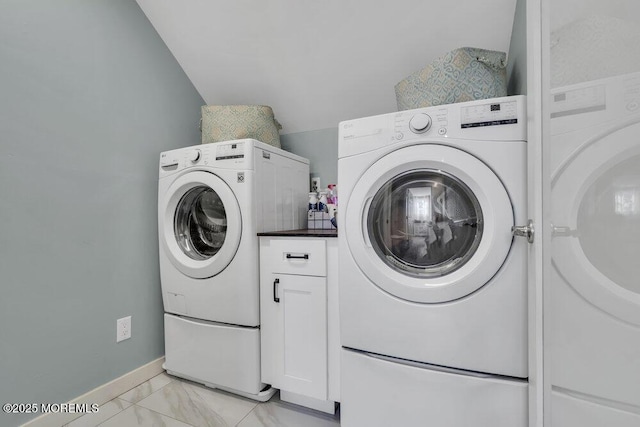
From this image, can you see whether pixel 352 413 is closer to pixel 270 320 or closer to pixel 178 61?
pixel 270 320

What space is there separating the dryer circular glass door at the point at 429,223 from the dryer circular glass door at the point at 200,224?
637 mm

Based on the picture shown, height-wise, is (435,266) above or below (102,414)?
above

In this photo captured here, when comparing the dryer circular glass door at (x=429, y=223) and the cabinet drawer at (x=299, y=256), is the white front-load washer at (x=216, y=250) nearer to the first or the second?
the cabinet drawer at (x=299, y=256)

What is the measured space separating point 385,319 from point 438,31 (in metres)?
1.43

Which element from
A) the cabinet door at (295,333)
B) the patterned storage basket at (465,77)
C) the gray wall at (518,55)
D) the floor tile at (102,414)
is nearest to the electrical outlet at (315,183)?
the cabinet door at (295,333)

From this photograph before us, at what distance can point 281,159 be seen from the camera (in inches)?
62.0

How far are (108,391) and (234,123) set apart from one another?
1.56 meters

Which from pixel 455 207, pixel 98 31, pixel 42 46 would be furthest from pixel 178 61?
pixel 455 207

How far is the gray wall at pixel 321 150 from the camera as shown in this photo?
75.3 inches

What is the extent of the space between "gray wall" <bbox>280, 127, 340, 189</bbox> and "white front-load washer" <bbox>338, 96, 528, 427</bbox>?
847mm

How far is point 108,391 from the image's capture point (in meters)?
1.33

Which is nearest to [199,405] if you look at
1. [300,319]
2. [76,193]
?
[300,319]

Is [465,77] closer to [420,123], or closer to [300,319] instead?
[420,123]

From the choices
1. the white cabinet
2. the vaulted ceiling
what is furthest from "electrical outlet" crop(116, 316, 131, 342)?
the vaulted ceiling
